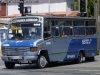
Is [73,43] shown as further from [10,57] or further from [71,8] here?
[71,8]

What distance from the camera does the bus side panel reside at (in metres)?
23.7

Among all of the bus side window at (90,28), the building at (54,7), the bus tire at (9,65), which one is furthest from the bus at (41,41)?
the building at (54,7)

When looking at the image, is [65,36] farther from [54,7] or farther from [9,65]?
[54,7]

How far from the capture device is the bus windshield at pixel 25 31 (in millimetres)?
21266

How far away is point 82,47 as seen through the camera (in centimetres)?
2484

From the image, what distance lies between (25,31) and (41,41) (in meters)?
1.06

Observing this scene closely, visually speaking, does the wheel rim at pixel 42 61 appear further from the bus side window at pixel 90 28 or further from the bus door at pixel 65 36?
the bus side window at pixel 90 28

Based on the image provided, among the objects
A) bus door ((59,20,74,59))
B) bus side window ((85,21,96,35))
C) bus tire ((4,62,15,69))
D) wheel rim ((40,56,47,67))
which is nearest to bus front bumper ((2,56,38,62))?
wheel rim ((40,56,47,67))

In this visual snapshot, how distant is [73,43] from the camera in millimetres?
23953

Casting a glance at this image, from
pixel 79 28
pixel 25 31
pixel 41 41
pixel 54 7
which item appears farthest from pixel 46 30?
pixel 54 7

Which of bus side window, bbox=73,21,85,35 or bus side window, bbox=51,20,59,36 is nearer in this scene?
bus side window, bbox=51,20,59,36

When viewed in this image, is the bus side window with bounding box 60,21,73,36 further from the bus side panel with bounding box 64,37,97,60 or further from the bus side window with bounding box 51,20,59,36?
the bus side panel with bounding box 64,37,97,60

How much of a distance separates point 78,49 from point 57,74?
21.5ft

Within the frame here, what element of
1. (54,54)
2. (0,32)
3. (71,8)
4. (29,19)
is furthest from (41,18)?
(71,8)
